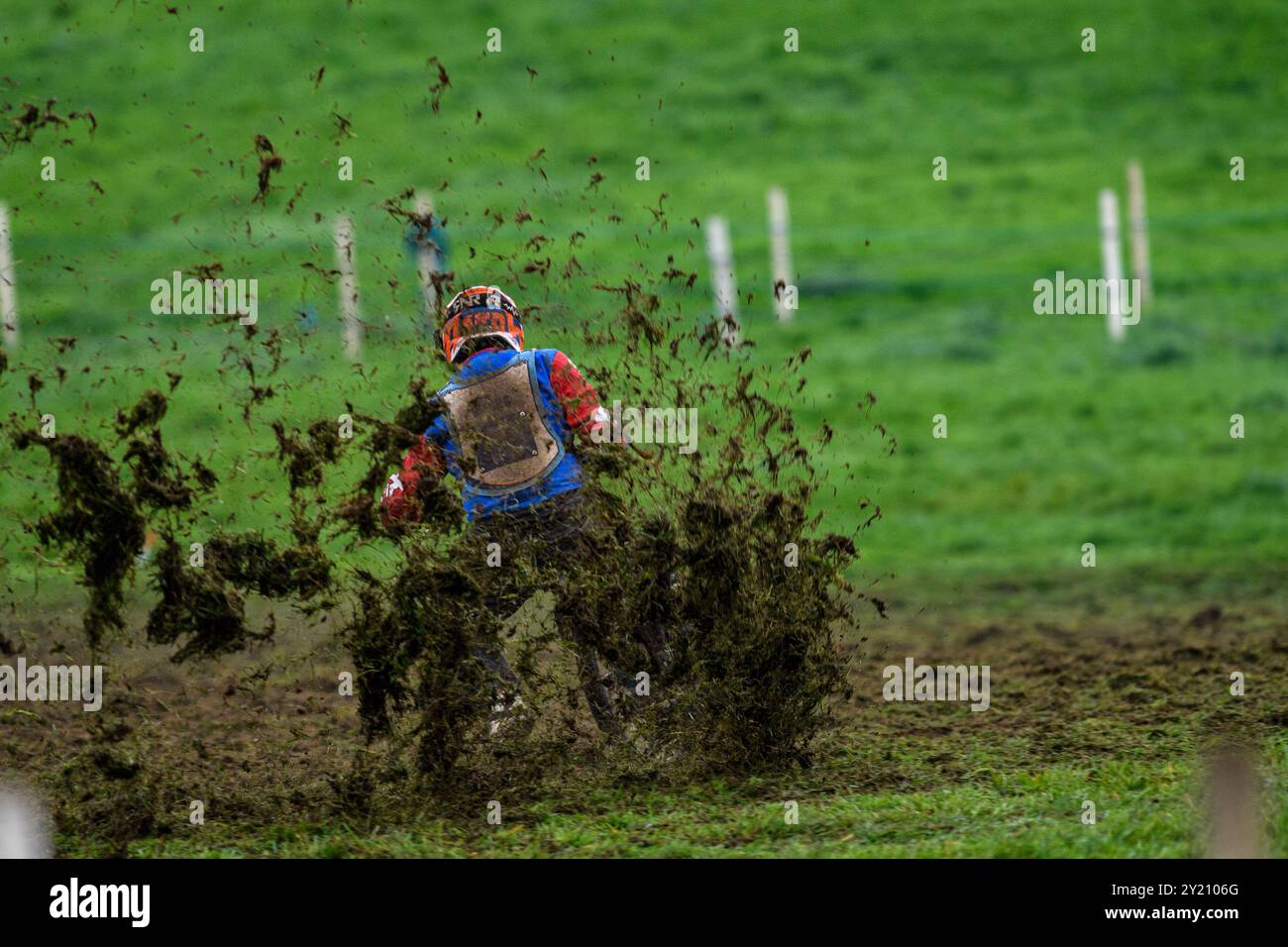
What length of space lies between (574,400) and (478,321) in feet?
1.97

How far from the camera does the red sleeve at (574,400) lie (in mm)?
7621

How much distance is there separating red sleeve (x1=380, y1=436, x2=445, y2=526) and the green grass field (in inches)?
32.2

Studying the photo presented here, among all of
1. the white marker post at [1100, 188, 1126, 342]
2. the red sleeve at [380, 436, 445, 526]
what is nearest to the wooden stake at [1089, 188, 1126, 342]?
the white marker post at [1100, 188, 1126, 342]

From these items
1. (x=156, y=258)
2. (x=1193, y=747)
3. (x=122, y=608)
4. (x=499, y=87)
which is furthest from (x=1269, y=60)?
(x=122, y=608)

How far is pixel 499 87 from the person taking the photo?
30656 mm

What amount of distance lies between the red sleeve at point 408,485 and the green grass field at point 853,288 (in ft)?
2.68

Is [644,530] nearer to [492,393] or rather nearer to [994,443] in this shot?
[492,393]

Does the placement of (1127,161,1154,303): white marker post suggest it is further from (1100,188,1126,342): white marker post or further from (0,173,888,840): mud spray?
(0,173,888,840): mud spray

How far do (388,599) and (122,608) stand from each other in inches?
56.7

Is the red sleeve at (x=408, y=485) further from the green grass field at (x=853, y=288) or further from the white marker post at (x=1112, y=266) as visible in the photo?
the white marker post at (x=1112, y=266)

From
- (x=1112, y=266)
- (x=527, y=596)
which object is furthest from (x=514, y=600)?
(x=1112, y=266)

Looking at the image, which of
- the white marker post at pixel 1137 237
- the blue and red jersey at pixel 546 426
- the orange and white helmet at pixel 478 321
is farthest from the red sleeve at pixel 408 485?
the white marker post at pixel 1137 237

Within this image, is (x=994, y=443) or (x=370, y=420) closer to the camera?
(x=370, y=420)

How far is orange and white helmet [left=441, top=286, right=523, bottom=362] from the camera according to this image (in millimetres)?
7645
